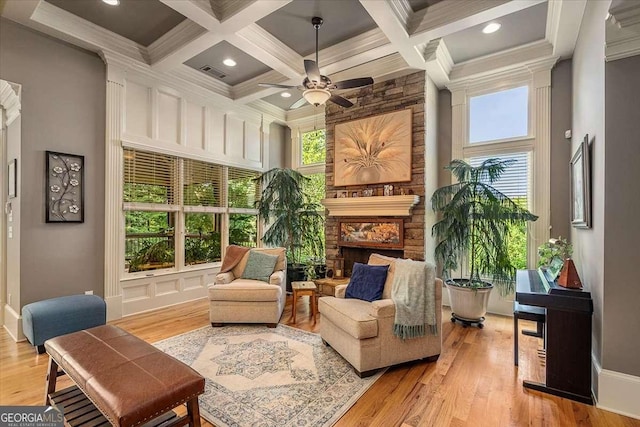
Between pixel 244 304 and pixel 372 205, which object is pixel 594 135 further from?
pixel 244 304

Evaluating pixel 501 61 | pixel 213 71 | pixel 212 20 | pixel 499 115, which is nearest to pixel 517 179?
pixel 499 115

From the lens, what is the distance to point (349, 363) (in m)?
2.84

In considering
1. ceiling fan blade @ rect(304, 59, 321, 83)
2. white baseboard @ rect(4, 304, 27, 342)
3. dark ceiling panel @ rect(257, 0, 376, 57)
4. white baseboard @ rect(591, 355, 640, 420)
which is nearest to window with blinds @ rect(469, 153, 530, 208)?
white baseboard @ rect(591, 355, 640, 420)

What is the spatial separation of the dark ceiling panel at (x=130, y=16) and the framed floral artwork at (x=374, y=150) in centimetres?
274

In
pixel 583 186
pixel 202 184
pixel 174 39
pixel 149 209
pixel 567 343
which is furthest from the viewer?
pixel 202 184

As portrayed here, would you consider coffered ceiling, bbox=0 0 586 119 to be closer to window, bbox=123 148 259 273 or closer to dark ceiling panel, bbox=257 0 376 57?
dark ceiling panel, bbox=257 0 376 57

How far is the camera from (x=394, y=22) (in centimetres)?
327

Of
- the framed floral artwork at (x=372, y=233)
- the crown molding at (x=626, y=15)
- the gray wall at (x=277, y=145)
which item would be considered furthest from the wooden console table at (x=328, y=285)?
the crown molding at (x=626, y=15)

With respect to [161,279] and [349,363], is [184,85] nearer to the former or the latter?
[161,279]

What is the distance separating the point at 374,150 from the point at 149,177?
3380 mm

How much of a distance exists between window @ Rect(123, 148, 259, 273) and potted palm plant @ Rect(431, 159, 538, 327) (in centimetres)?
363

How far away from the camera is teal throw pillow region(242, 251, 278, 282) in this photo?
420cm

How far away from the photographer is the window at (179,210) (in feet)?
14.6

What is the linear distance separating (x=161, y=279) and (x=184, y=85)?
3.01m
